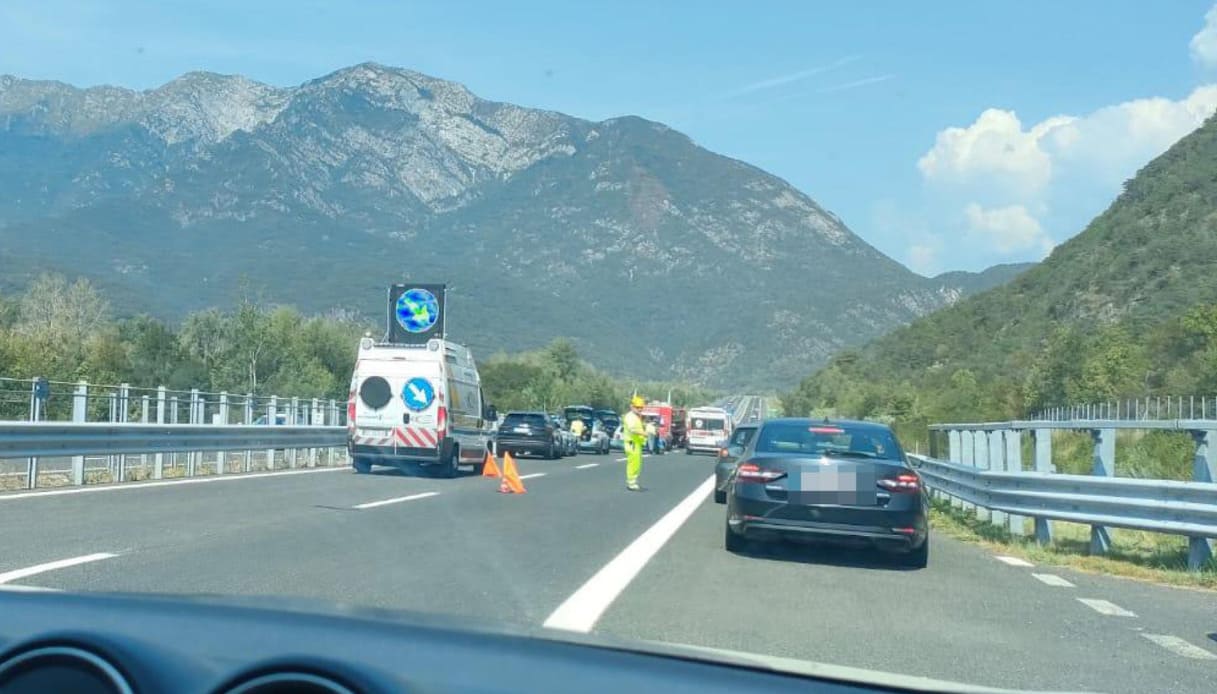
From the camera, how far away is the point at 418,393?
1001 inches

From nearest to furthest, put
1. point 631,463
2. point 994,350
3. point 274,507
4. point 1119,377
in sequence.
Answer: point 274,507 < point 631,463 < point 1119,377 < point 994,350

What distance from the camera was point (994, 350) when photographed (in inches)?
3915

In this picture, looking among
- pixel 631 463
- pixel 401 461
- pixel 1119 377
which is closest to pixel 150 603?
pixel 631 463

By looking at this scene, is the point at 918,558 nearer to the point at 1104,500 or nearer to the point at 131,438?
the point at 1104,500

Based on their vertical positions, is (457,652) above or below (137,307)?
below

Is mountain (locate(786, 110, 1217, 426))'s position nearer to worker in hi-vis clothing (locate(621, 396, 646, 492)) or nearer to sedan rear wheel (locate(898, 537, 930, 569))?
worker in hi-vis clothing (locate(621, 396, 646, 492))

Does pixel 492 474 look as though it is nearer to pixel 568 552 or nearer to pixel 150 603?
pixel 568 552

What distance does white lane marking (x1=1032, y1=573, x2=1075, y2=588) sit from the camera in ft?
36.0

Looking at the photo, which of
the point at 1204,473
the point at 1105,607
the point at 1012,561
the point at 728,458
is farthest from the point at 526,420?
the point at 1105,607

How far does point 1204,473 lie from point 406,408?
1644 cm

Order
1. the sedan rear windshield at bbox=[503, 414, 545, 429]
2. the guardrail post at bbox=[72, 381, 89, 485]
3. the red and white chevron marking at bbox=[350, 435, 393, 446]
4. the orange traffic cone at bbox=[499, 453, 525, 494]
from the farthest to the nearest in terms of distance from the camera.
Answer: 1. the sedan rear windshield at bbox=[503, 414, 545, 429]
2. the red and white chevron marking at bbox=[350, 435, 393, 446]
3. the orange traffic cone at bbox=[499, 453, 525, 494]
4. the guardrail post at bbox=[72, 381, 89, 485]

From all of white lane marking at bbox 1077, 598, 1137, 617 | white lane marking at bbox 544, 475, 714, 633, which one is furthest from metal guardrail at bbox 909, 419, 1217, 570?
white lane marking at bbox 544, 475, 714, 633

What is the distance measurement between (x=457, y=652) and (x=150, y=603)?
2.46 feet

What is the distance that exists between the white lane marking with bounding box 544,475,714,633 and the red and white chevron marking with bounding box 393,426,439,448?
9177 mm
